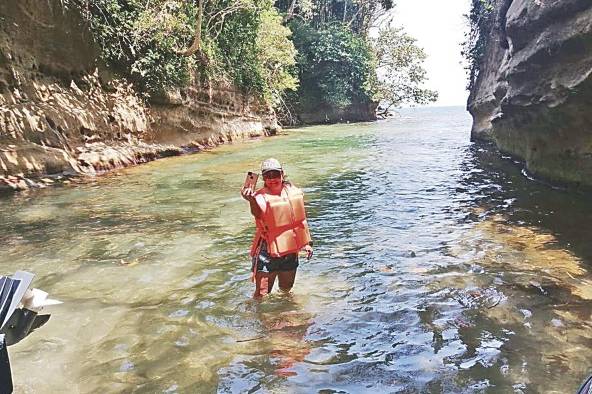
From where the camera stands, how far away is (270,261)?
5441mm

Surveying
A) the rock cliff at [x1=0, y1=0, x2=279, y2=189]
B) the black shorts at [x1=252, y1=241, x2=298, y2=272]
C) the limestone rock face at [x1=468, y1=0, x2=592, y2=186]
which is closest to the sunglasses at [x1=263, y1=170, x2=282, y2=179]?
the black shorts at [x1=252, y1=241, x2=298, y2=272]

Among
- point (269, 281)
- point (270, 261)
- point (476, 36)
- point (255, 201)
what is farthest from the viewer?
point (476, 36)

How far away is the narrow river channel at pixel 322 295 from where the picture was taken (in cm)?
419

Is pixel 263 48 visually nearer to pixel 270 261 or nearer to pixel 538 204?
pixel 538 204

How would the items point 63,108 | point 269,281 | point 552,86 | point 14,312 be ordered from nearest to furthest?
point 14,312 → point 269,281 → point 552,86 → point 63,108

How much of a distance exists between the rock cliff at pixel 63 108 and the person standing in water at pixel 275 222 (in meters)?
9.87

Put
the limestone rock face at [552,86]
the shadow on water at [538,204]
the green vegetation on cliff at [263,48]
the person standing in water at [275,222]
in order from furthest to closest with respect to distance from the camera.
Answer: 1. the green vegetation on cliff at [263,48]
2. the limestone rock face at [552,86]
3. the shadow on water at [538,204]
4. the person standing in water at [275,222]

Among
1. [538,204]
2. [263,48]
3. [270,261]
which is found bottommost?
[538,204]

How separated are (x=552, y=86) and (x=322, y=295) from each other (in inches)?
280

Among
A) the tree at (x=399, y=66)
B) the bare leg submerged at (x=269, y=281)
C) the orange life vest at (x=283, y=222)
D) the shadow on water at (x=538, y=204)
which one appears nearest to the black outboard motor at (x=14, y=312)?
the orange life vest at (x=283, y=222)

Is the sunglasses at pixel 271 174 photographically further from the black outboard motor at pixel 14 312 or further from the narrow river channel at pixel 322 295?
the black outboard motor at pixel 14 312

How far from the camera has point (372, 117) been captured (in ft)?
168

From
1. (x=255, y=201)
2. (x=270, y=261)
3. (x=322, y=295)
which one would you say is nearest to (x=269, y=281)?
(x=270, y=261)

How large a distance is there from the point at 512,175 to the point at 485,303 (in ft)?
31.1
